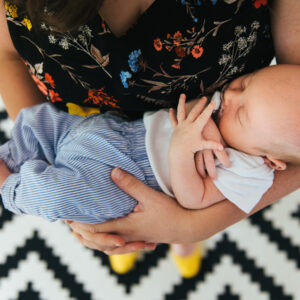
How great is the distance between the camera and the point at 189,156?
69 centimetres

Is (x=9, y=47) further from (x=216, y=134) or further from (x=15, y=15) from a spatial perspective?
(x=216, y=134)

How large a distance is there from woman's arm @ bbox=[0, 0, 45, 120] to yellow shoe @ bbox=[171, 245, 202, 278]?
0.78 metres

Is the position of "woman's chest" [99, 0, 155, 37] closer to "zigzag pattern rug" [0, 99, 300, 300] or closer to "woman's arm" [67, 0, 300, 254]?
"woman's arm" [67, 0, 300, 254]

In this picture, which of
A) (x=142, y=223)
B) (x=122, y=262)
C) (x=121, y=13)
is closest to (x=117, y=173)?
(x=142, y=223)

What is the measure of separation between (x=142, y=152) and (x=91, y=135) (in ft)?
0.45

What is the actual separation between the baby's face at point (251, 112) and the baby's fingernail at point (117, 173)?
27cm

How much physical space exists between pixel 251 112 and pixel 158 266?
2.62 feet

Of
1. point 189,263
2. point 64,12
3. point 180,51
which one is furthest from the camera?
point 189,263

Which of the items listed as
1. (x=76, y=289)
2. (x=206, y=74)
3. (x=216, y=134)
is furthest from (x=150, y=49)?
(x=76, y=289)

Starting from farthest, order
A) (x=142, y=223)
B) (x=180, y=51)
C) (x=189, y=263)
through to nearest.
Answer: (x=189, y=263) → (x=142, y=223) → (x=180, y=51)

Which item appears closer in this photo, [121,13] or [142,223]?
[121,13]

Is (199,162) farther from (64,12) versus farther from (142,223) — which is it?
(64,12)

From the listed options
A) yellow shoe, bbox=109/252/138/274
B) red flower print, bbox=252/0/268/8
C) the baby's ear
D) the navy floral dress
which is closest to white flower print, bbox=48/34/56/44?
the navy floral dress

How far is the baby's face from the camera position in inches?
26.4
